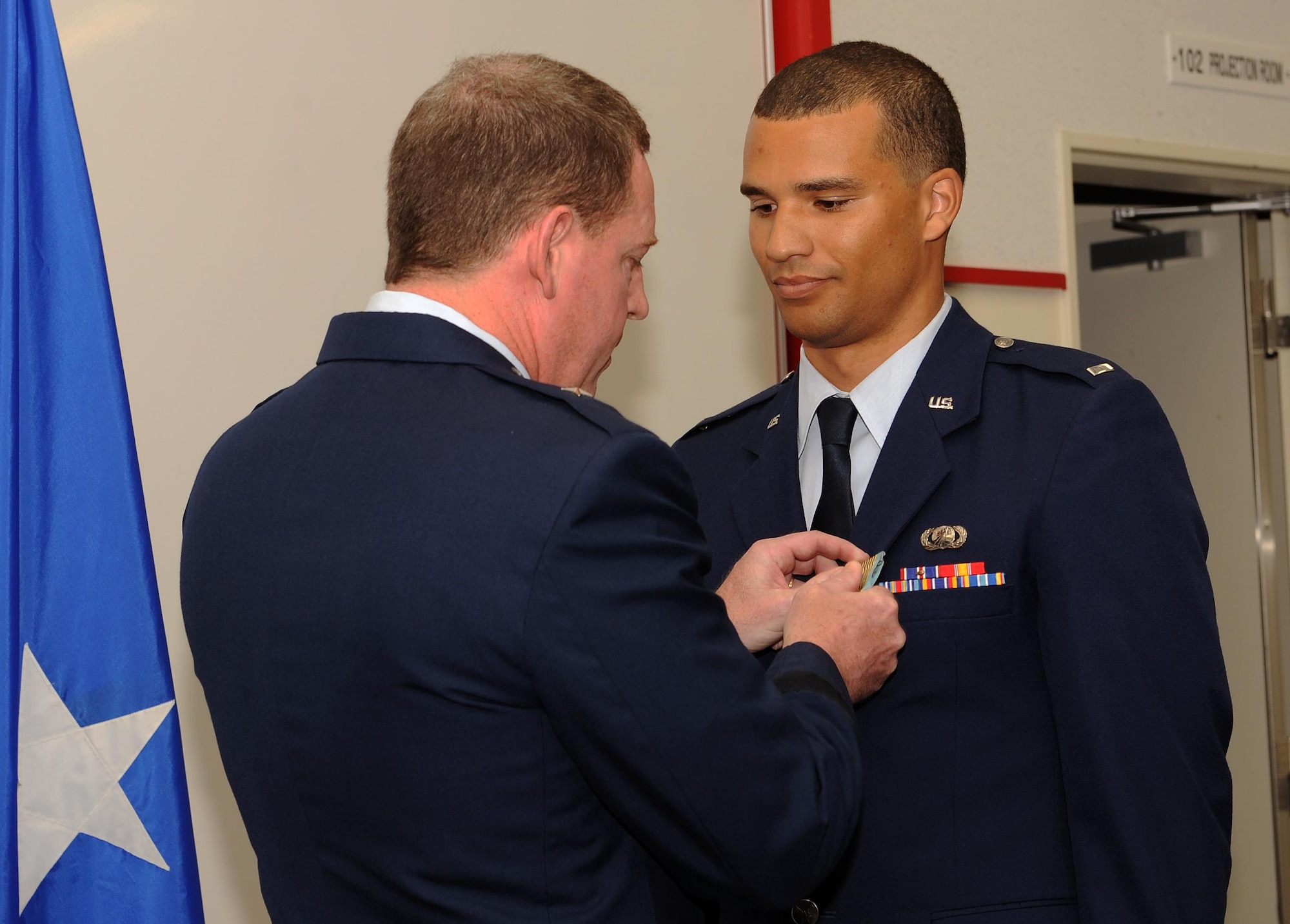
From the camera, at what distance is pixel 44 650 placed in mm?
1533

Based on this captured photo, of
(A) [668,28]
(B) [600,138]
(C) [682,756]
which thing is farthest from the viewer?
(A) [668,28]

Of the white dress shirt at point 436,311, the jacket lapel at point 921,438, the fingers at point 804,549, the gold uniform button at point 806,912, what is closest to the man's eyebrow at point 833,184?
the jacket lapel at point 921,438

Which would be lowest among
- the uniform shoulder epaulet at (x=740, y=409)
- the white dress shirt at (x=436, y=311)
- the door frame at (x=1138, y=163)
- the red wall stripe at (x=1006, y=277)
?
the uniform shoulder epaulet at (x=740, y=409)

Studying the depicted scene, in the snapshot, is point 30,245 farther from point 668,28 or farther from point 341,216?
point 668,28

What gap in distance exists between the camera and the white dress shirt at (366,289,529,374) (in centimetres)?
110

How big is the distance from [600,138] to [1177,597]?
0.74 meters

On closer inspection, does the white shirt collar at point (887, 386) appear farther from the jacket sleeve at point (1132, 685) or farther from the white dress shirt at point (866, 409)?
the jacket sleeve at point (1132, 685)

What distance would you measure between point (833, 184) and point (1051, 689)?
2.01ft

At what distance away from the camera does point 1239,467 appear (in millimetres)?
3459

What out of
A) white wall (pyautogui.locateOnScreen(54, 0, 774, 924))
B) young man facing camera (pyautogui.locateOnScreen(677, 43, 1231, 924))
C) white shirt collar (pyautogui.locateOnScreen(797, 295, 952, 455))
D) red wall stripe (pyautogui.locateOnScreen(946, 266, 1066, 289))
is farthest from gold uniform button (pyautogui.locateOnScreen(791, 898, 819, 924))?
red wall stripe (pyautogui.locateOnScreen(946, 266, 1066, 289))

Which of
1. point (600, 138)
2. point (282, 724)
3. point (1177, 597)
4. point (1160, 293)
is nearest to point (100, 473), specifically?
point (282, 724)

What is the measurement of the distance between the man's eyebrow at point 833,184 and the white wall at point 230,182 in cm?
95

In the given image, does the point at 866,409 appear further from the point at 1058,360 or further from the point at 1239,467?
the point at 1239,467

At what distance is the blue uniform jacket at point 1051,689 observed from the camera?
1.31m
